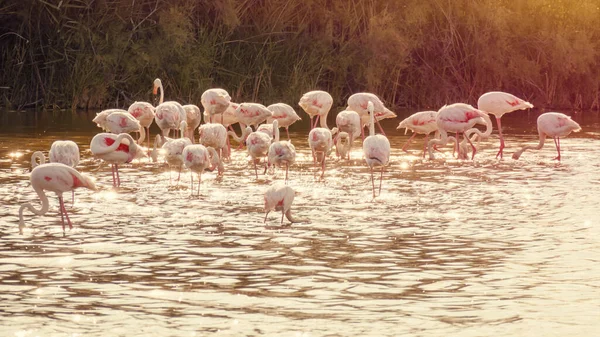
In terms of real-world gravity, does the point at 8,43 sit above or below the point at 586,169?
above

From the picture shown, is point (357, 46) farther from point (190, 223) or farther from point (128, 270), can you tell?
point (128, 270)

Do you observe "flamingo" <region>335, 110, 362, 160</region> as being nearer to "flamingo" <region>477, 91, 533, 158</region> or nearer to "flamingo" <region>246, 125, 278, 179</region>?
"flamingo" <region>246, 125, 278, 179</region>

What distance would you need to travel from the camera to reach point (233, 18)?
101 ft

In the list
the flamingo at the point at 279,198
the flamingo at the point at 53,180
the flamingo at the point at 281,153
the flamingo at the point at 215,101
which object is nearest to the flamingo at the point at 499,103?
the flamingo at the point at 215,101

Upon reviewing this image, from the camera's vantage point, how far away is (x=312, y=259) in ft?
27.7

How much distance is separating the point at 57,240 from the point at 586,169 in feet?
28.3

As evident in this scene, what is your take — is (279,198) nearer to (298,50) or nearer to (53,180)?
(53,180)

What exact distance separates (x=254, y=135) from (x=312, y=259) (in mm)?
6075

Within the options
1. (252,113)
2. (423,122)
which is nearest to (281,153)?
(252,113)

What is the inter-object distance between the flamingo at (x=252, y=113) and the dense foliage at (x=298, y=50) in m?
12.3

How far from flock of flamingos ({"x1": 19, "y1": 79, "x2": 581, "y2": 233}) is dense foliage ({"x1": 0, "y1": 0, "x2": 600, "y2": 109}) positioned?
1081 centimetres

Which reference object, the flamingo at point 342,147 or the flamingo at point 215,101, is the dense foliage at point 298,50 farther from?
the flamingo at point 342,147

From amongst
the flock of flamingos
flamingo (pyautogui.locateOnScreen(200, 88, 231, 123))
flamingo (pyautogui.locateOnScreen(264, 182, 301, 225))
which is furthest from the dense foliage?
flamingo (pyautogui.locateOnScreen(264, 182, 301, 225))

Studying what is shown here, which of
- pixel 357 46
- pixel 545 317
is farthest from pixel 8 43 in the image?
pixel 545 317
